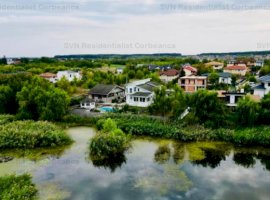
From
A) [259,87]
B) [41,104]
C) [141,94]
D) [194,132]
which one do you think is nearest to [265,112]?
[194,132]

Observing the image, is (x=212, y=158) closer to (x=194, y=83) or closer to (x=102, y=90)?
(x=102, y=90)

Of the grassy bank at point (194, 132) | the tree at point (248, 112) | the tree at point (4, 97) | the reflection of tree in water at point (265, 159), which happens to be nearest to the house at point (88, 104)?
the tree at point (4, 97)

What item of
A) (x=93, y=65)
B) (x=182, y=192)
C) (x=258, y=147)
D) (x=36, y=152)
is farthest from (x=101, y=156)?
(x=93, y=65)

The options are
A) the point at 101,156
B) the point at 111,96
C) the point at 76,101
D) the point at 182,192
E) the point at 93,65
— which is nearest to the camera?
the point at 182,192

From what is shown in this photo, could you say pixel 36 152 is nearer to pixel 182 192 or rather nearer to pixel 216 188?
pixel 182 192

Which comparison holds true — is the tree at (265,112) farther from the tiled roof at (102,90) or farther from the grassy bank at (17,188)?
the tiled roof at (102,90)

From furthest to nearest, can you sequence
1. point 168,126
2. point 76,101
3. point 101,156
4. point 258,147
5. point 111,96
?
point 111,96
point 76,101
point 168,126
point 258,147
point 101,156
